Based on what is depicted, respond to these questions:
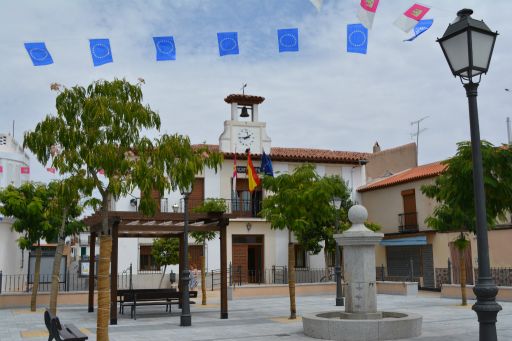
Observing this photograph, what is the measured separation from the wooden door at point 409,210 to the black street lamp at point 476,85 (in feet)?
75.0

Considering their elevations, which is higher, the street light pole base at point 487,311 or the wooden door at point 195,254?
the wooden door at point 195,254

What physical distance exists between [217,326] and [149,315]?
366cm

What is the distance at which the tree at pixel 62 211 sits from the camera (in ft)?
28.3

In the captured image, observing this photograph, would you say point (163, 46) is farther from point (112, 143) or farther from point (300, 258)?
point (300, 258)

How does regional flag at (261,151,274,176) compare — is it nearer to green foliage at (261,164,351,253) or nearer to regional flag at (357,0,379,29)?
green foliage at (261,164,351,253)

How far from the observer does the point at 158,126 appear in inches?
341

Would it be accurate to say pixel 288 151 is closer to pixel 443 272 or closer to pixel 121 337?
pixel 443 272

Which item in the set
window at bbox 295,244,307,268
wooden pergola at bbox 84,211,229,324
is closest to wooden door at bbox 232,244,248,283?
window at bbox 295,244,307,268

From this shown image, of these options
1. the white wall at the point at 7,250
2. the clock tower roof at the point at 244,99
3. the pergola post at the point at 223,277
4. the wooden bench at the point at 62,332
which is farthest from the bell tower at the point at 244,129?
the wooden bench at the point at 62,332

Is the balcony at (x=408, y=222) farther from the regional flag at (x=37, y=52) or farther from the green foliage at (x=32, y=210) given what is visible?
the regional flag at (x=37, y=52)

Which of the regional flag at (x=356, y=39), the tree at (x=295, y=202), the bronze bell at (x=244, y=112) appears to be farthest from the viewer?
the bronze bell at (x=244, y=112)

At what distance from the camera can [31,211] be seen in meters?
16.9

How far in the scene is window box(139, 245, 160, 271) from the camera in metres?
27.5

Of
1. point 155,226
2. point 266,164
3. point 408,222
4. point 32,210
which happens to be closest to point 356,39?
point 155,226
